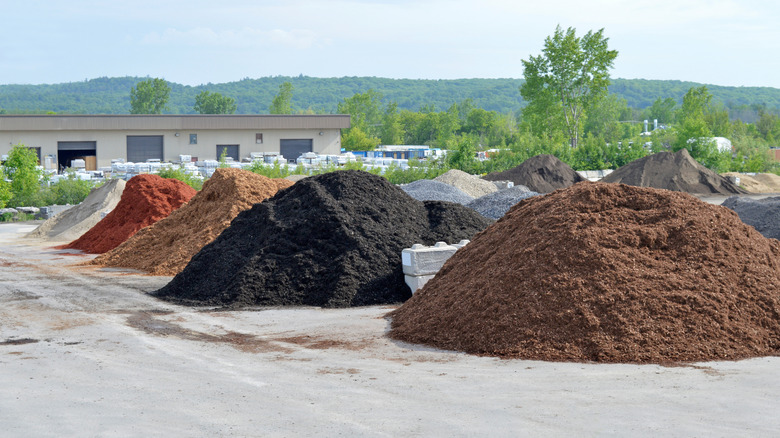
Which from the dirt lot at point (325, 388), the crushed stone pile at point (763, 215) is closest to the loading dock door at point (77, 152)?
the crushed stone pile at point (763, 215)

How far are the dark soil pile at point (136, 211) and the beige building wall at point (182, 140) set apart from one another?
36.7 metres

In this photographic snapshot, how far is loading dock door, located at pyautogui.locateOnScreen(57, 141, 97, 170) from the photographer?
5722cm

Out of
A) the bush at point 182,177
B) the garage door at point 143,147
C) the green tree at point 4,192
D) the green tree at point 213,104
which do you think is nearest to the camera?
the green tree at point 4,192

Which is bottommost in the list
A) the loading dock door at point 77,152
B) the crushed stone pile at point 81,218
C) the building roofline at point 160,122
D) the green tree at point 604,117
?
the crushed stone pile at point 81,218

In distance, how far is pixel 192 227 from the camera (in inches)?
708

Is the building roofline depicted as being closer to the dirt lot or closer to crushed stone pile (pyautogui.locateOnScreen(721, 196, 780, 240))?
crushed stone pile (pyautogui.locateOnScreen(721, 196, 780, 240))

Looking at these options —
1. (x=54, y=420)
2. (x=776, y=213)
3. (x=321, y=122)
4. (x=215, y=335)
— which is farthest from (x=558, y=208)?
(x=321, y=122)

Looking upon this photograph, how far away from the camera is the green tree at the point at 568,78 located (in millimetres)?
61969

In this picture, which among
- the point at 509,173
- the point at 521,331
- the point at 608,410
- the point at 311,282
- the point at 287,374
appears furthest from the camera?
the point at 509,173

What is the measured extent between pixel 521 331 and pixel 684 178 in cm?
3462

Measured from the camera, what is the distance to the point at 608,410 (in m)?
6.62

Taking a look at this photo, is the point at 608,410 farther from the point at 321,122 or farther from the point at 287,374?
the point at 321,122

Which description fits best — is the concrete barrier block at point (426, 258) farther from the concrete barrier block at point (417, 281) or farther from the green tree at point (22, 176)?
the green tree at point (22, 176)

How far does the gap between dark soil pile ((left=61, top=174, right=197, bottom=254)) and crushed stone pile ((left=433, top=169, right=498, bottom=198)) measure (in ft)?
37.9
